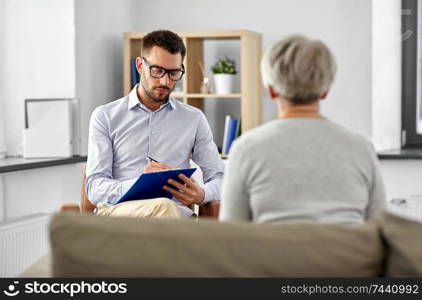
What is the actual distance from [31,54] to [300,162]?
3102mm

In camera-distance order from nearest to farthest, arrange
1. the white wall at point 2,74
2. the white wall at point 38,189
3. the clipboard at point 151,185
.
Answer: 1. the clipboard at point 151,185
2. the white wall at point 38,189
3. the white wall at point 2,74

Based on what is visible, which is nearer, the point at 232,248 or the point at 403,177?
the point at 232,248

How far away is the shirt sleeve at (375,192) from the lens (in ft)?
5.84

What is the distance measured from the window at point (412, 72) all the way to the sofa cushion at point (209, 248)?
11.4 ft

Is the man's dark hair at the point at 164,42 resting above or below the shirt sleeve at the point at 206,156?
above

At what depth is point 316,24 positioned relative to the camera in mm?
4973

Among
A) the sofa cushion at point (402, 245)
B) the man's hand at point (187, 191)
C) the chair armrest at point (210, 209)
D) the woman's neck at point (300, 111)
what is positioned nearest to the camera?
the sofa cushion at point (402, 245)

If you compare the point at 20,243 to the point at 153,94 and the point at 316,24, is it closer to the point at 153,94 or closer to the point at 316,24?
the point at 153,94

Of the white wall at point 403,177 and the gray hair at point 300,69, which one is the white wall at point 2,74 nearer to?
the white wall at point 403,177

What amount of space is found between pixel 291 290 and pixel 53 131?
10.3 ft

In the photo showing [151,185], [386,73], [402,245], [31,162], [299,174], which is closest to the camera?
[402,245]

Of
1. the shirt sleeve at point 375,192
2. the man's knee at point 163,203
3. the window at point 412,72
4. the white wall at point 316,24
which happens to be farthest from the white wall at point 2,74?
the shirt sleeve at point 375,192

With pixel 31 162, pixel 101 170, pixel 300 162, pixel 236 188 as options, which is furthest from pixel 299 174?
pixel 31 162

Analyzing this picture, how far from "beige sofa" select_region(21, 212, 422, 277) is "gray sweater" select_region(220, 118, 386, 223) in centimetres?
24
